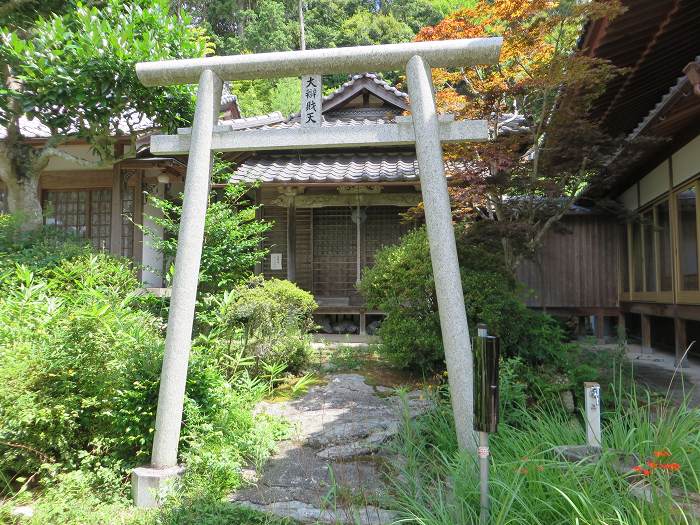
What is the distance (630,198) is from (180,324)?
9.81 metres

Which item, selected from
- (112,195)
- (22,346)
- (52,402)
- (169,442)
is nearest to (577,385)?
(169,442)

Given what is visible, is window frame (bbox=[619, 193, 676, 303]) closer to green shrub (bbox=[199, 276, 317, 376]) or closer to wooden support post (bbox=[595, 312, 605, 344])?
wooden support post (bbox=[595, 312, 605, 344])

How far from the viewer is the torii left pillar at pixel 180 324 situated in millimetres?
3742

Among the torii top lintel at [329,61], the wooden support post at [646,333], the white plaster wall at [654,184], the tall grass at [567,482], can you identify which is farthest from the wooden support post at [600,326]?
the torii top lintel at [329,61]

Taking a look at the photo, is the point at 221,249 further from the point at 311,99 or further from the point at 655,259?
the point at 655,259

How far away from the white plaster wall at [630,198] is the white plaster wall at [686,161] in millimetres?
2260

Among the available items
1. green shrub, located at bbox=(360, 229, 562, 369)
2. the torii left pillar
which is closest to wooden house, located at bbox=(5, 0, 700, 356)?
green shrub, located at bbox=(360, 229, 562, 369)

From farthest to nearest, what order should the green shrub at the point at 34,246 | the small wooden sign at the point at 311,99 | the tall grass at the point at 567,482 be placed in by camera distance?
the green shrub at the point at 34,246, the small wooden sign at the point at 311,99, the tall grass at the point at 567,482

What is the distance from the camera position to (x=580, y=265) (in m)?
11.0

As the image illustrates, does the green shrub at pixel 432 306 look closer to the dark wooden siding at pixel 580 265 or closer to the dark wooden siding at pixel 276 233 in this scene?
the dark wooden siding at pixel 580 265

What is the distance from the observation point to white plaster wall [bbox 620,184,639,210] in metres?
10.1

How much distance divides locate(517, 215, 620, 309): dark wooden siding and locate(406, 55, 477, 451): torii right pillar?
7933 millimetres

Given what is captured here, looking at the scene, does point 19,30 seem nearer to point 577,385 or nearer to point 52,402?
point 52,402

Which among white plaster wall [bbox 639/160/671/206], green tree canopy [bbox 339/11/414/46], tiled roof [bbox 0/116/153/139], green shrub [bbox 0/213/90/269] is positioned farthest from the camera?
green tree canopy [bbox 339/11/414/46]
